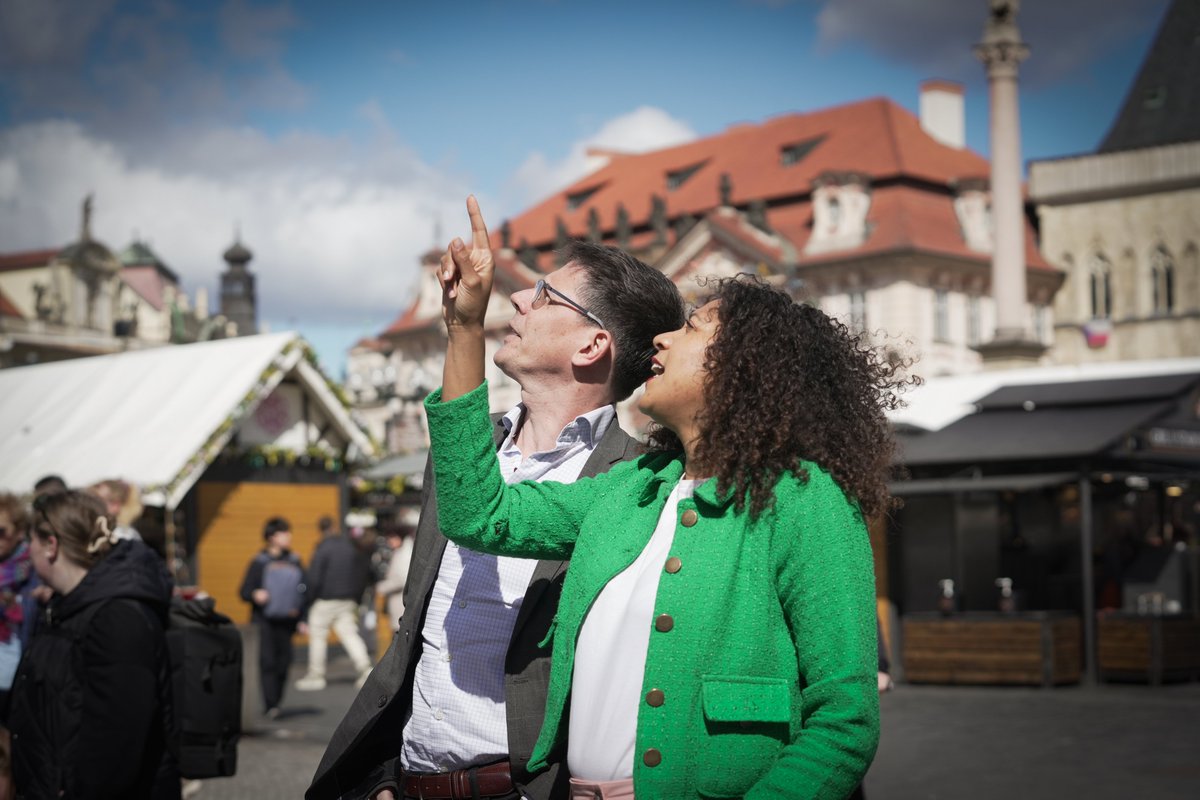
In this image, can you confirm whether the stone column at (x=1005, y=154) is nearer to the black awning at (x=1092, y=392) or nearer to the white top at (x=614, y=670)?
the black awning at (x=1092, y=392)

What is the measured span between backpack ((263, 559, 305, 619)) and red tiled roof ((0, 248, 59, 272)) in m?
62.9

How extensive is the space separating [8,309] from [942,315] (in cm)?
3728

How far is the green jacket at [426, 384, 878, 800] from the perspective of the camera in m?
2.60

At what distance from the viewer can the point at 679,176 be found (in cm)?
6719

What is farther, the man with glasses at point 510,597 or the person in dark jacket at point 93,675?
the person in dark jacket at point 93,675

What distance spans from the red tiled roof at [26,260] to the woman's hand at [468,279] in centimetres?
7481

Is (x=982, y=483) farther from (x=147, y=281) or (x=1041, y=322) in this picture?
(x=147, y=281)

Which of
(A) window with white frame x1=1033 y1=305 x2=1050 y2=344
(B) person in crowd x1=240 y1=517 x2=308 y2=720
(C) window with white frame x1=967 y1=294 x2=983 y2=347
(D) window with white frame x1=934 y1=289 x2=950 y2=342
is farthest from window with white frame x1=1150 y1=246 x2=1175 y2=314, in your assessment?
(B) person in crowd x1=240 y1=517 x2=308 y2=720

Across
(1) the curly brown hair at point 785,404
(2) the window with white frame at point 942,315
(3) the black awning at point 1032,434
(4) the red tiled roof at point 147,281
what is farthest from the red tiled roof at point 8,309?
(1) the curly brown hair at point 785,404

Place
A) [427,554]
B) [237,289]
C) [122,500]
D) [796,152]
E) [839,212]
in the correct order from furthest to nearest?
[796,152], [839,212], [237,289], [122,500], [427,554]

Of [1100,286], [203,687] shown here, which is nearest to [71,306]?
[1100,286]

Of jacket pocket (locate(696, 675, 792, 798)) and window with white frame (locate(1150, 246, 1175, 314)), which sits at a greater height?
window with white frame (locate(1150, 246, 1175, 314))

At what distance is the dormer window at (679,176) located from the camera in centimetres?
6669

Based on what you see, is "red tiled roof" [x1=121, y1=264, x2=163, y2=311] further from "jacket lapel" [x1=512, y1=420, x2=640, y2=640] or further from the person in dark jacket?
"jacket lapel" [x1=512, y1=420, x2=640, y2=640]
